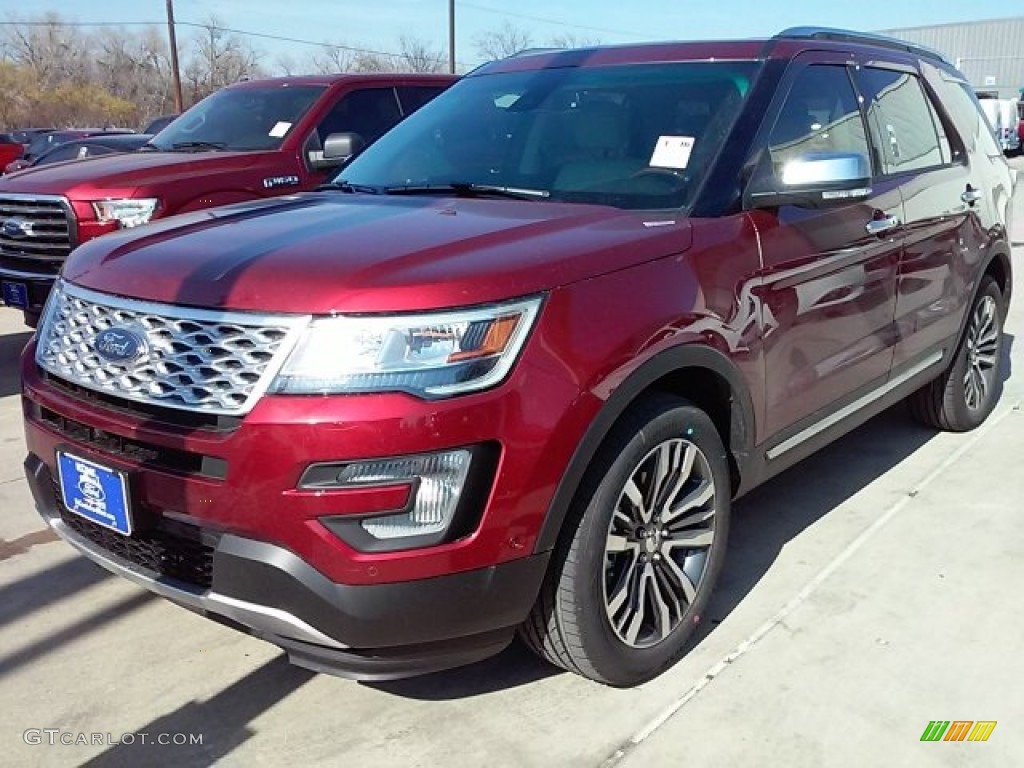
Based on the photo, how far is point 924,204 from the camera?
4152 mm

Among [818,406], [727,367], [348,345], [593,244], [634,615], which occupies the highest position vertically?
[593,244]

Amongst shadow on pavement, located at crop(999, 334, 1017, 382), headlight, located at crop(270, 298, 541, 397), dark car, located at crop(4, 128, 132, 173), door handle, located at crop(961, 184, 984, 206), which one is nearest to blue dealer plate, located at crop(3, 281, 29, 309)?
headlight, located at crop(270, 298, 541, 397)

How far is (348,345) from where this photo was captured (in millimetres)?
2209

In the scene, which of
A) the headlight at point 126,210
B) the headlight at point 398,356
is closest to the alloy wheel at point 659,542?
the headlight at point 398,356

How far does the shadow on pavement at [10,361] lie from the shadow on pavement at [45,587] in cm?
231

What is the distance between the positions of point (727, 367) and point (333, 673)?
1.44 meters

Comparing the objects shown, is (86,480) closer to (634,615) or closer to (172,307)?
(172,307)

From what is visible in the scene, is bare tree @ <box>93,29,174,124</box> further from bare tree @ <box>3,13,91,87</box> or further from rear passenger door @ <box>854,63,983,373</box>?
rear passenger door @ <box>854,63,983,373</box>

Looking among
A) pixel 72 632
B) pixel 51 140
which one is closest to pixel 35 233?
pixel 72 632

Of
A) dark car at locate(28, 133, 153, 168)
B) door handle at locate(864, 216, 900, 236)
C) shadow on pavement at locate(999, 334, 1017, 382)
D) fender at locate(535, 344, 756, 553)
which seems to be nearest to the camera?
fender at locate(535, 344, 756, 553)

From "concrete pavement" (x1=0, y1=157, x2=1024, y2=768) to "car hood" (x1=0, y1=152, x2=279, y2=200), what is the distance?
114 inches

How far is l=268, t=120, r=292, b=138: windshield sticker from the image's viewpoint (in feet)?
22.5

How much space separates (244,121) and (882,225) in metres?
5.03

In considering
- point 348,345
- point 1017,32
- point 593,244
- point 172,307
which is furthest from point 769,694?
point 1017,32
